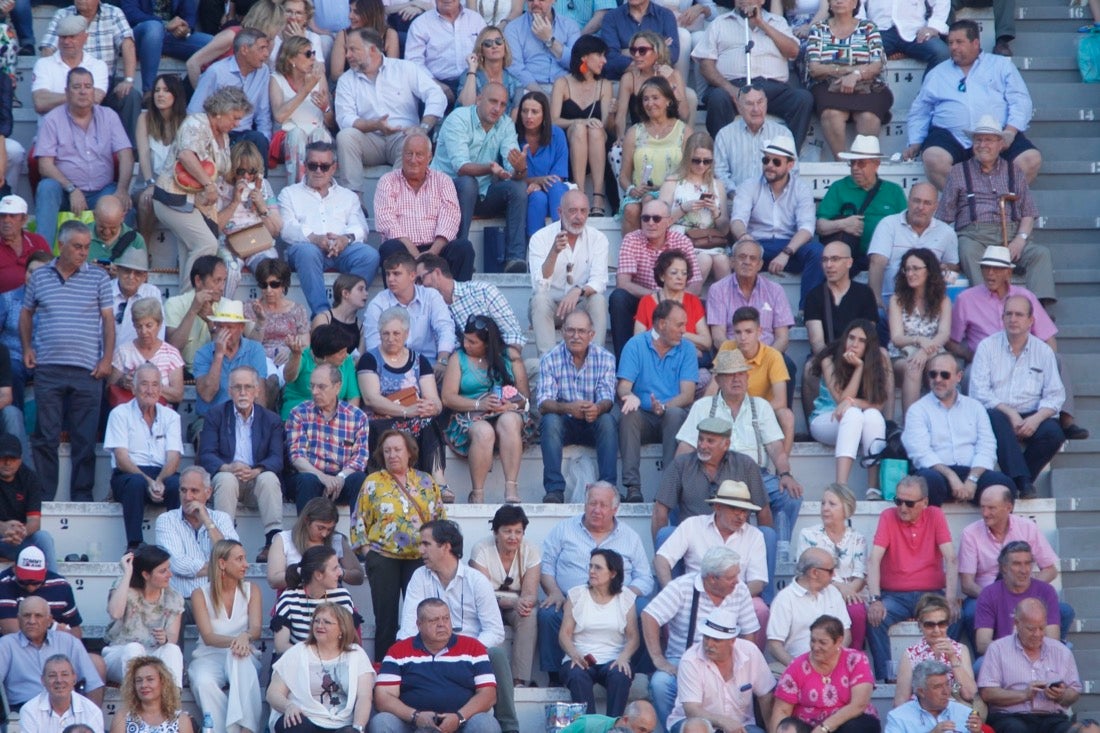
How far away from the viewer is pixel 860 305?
516 inches

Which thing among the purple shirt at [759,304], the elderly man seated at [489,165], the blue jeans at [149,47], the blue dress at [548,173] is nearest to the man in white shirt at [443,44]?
the elderly man seated at [489,165]

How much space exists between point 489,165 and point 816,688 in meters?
4.70

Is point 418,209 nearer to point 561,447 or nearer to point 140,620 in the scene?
point 561,447

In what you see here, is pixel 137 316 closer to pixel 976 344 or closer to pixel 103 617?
pixel 103 617

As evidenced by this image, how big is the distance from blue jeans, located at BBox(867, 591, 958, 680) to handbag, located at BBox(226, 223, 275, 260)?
4518 mm

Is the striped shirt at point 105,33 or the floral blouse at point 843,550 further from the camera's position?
the striped shirt at point 105,33

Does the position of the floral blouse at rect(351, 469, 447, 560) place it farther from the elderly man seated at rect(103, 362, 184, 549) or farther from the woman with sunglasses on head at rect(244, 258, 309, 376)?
the woman with sunglasses on head at rect(244, 258, 309, 376)

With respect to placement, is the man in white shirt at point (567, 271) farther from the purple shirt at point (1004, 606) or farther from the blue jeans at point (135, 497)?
the purple shirt at point (1004, 606)

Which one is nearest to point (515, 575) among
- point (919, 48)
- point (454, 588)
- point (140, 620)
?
point (454, 588)

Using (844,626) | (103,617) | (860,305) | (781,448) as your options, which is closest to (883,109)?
(860,305)

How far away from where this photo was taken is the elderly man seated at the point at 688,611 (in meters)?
11.1

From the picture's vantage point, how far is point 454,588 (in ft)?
36.7

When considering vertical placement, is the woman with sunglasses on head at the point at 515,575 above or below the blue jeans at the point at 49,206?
below

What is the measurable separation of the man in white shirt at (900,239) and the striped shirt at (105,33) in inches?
211
